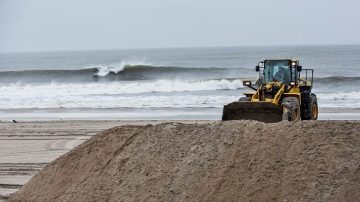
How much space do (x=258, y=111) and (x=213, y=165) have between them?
5261 mm

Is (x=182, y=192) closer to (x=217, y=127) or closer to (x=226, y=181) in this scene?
(x=226, y=181)

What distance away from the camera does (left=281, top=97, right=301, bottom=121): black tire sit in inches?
515

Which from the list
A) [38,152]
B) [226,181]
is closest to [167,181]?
[226,181]

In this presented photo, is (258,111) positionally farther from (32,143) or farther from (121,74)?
(121,74)

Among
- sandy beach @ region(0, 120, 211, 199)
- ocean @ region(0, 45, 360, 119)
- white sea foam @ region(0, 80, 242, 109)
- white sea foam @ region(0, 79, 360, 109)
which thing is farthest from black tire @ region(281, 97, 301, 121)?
white sea foam @ region(0, 80, 242, 109)

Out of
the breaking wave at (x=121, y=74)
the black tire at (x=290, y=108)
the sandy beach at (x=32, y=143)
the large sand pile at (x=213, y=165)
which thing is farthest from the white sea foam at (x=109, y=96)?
the large sand pile at (x=213, y=165)

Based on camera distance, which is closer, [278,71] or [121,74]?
[278,71]

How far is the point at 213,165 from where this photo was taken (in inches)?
318

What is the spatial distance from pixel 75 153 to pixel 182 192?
2.42 metres

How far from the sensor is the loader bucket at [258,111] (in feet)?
42.9

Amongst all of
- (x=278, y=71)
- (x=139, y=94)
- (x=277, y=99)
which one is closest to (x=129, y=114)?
(x=278, y=71)

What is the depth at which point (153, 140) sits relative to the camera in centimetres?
895

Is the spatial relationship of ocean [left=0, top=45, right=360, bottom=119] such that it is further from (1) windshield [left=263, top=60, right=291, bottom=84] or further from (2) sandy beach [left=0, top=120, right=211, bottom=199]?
(1) windshield [left=263, top=60, right=291, bottom=84]

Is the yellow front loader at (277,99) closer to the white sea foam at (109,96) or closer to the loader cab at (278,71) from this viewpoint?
the loader cab at (278,71)
